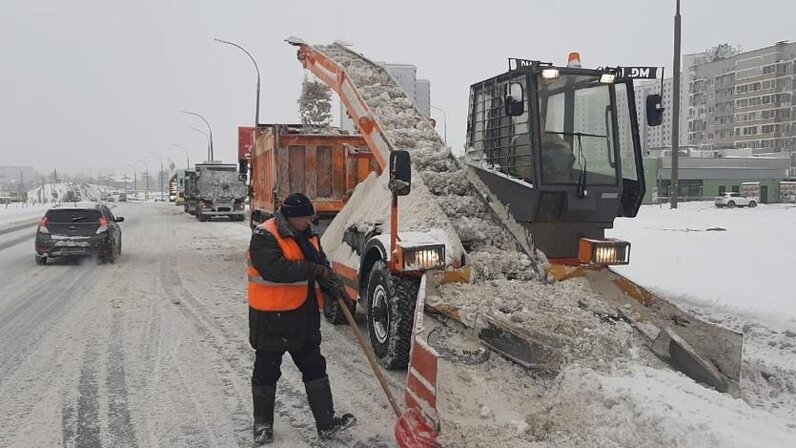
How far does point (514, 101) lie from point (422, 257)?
1539 millimetres

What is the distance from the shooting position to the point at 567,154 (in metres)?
5.77

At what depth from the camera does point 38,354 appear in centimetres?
645

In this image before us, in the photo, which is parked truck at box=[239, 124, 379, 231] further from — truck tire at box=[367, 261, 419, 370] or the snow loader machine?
truck tire at box=[367, 261, 419, 370]

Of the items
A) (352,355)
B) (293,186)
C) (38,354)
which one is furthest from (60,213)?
(352,355)

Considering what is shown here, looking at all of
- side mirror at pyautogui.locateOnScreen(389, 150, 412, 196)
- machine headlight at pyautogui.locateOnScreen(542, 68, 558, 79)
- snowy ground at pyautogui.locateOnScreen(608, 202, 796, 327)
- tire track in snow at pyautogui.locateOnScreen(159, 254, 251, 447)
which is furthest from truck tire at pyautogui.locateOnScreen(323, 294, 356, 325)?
snowy ground at pyautogui.locateOnScreen(608, 202, 796, 327)

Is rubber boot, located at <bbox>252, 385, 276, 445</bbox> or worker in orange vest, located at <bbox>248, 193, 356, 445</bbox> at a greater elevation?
worker in orange vest, located at <bbox>248, 193, 356, 445</bbox>

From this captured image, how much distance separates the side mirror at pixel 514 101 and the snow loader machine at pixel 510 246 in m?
0.01

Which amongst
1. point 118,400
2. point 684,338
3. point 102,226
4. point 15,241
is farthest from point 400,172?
point 15,241

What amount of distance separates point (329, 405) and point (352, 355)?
1.97 meters

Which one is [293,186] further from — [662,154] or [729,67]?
[729,67]

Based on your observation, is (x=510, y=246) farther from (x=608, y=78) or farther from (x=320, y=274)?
(x=320, y=274)

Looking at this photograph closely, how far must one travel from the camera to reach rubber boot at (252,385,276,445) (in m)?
4.27

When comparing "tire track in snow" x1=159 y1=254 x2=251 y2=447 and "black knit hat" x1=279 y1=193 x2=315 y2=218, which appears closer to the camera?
"black knit hat" x1=279 y1=193 x2=315 y2=218

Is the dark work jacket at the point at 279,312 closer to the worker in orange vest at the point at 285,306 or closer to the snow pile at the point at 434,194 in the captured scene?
the worker in orange vest at the point at 285,306
